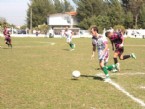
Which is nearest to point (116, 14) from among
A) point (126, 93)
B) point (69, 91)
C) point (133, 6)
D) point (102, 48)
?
point (133, 6)

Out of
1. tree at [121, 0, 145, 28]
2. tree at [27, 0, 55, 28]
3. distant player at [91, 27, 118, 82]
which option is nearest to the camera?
distant player at [91, 27, 118, 82]

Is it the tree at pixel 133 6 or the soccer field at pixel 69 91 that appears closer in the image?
the soccer field at pixel 69 91

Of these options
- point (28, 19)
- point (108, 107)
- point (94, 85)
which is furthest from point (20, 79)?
point (28, 19)

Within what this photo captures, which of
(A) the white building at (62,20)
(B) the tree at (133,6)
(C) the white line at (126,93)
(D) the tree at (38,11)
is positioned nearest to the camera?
(C) the white line at (126,93)

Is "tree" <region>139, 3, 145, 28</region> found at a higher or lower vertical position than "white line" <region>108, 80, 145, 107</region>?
higher

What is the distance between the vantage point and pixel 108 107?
8.54 meters

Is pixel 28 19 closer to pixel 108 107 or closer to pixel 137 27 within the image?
pixel 137 27

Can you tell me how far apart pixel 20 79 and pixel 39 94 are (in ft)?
10.3

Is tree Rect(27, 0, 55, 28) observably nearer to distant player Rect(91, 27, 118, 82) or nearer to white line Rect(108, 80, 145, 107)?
distant player Rect(91, 27, 118, 82)

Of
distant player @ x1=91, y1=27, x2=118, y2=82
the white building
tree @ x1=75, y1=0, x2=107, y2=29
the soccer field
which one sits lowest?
the soccer field

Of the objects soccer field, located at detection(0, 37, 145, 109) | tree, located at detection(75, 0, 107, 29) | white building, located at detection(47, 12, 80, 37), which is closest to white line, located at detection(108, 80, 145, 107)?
soccer field, located at detection(0, 37, 145, 109)

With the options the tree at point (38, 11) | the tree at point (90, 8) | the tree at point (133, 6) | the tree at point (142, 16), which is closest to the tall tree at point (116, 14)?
the tree at point (142, 16)

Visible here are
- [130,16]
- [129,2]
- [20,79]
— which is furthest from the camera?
[129,2]

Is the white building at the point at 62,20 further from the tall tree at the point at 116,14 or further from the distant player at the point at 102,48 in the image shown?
the distant player at the point at 102,48
